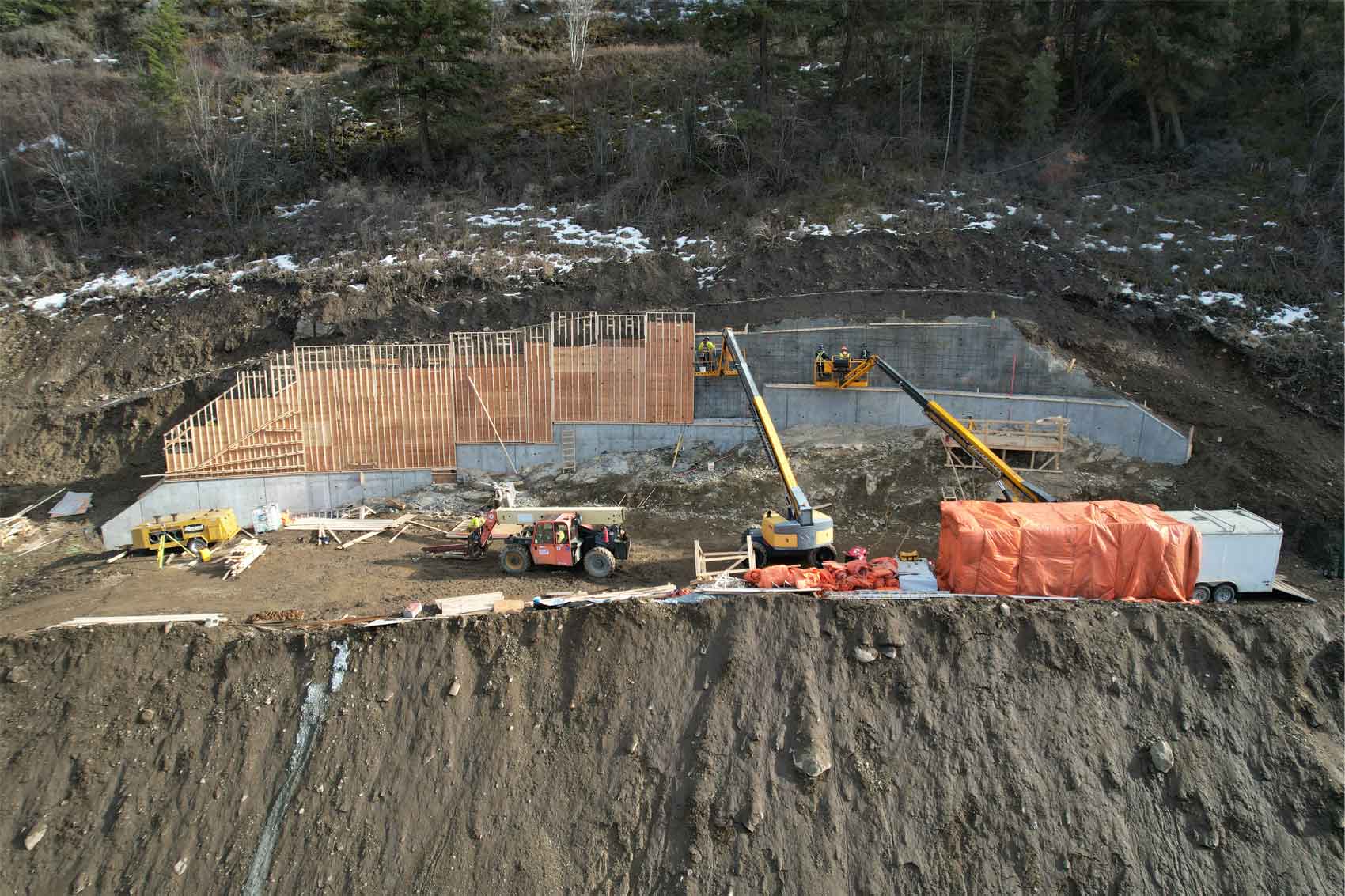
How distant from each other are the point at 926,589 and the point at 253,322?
68.9 ft

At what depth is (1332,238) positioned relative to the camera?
22.5 meters

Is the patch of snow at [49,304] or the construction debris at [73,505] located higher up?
the patch of snow at [49,304]

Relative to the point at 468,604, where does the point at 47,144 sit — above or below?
above

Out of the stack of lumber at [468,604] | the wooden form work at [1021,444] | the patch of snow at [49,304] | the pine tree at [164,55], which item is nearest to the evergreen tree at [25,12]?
the pine tree at [164,55]

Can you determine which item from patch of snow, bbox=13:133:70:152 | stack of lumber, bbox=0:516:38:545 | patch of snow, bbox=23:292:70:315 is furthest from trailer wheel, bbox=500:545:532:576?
patch of snow, bbox=13:133:70:152

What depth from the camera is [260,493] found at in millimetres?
19766

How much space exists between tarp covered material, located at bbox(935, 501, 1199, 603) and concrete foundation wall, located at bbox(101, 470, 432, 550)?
555 inches

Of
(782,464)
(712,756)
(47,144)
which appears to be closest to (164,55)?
(47,144)

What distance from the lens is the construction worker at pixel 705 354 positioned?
20.5 metres

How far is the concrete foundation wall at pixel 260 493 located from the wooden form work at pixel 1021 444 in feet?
44.4

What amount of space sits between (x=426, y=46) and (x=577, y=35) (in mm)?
11253

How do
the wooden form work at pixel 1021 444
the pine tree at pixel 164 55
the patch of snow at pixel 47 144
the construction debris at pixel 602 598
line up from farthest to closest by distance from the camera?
the patch of snow at pixel 47 144
the pine tree at pixel 164 55
the wooden form work at pixel 1021 444
the construction debris at pixel 602 598

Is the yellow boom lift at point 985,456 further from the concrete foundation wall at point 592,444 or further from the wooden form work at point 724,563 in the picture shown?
the concrete foundation wall at point 592,444

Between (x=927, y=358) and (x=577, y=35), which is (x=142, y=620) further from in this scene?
(x=577, y=35)
